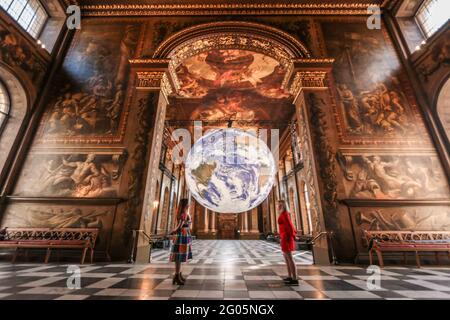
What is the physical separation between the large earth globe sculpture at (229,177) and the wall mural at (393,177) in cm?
1430

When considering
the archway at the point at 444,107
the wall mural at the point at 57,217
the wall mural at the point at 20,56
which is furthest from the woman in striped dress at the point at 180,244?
the archway at the point at 444,107

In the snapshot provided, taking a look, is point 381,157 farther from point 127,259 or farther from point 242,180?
point 242,180

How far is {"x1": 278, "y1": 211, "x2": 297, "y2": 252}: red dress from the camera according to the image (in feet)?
11.5

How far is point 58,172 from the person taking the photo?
680 cm

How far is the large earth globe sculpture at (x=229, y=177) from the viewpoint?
21.9 meters

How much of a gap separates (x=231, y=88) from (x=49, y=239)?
461 inches

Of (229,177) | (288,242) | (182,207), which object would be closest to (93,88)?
(182,207)

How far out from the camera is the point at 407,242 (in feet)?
18.1

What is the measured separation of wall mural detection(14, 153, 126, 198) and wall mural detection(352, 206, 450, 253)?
791 centimetres

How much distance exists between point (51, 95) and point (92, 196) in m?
4.88

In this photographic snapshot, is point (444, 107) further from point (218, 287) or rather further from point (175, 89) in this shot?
point (175, 89)

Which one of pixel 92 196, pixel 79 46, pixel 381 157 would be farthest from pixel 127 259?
pixel 79 46

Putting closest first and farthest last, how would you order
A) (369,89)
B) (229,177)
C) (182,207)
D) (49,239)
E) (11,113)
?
(182,207) → (49,239) → (11,113) → (369,89) → (229,177)

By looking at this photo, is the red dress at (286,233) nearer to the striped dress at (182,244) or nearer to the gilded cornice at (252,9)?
the striped dress at (182,244)
